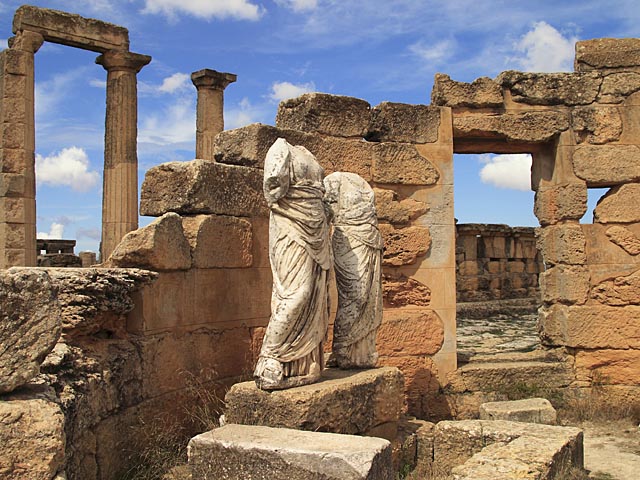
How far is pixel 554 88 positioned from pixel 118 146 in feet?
30.3

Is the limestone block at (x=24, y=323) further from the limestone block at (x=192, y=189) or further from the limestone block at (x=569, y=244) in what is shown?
the limestone block at (x=569, y=244)

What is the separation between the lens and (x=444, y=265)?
7.17 meters

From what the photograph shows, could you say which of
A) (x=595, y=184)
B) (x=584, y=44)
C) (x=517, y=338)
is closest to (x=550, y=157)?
(x=595, y=184)

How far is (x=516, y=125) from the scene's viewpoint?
24.4 ft

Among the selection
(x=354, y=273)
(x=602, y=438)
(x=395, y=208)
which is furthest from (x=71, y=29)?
(x=602, y=438)

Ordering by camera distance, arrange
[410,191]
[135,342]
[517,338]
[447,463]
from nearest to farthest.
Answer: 1. [135,342]
2. [447,463]
3. [410,191]
4. [517,338]

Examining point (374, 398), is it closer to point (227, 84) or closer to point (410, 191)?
point (410, 191)

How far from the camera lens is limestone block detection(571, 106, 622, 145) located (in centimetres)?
745

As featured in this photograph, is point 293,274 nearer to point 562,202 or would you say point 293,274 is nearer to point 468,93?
point 468,93

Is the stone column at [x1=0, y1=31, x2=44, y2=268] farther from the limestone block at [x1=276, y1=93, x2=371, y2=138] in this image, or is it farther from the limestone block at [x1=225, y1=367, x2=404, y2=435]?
A: the limestone block at [x1=225, y1=367, x2=404, y2=435]

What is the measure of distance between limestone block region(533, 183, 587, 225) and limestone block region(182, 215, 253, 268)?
137 inches

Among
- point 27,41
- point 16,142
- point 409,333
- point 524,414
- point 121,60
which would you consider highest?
point 27,41

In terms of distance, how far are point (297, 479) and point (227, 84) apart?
42.9 feet

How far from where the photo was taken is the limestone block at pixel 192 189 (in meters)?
5.54
